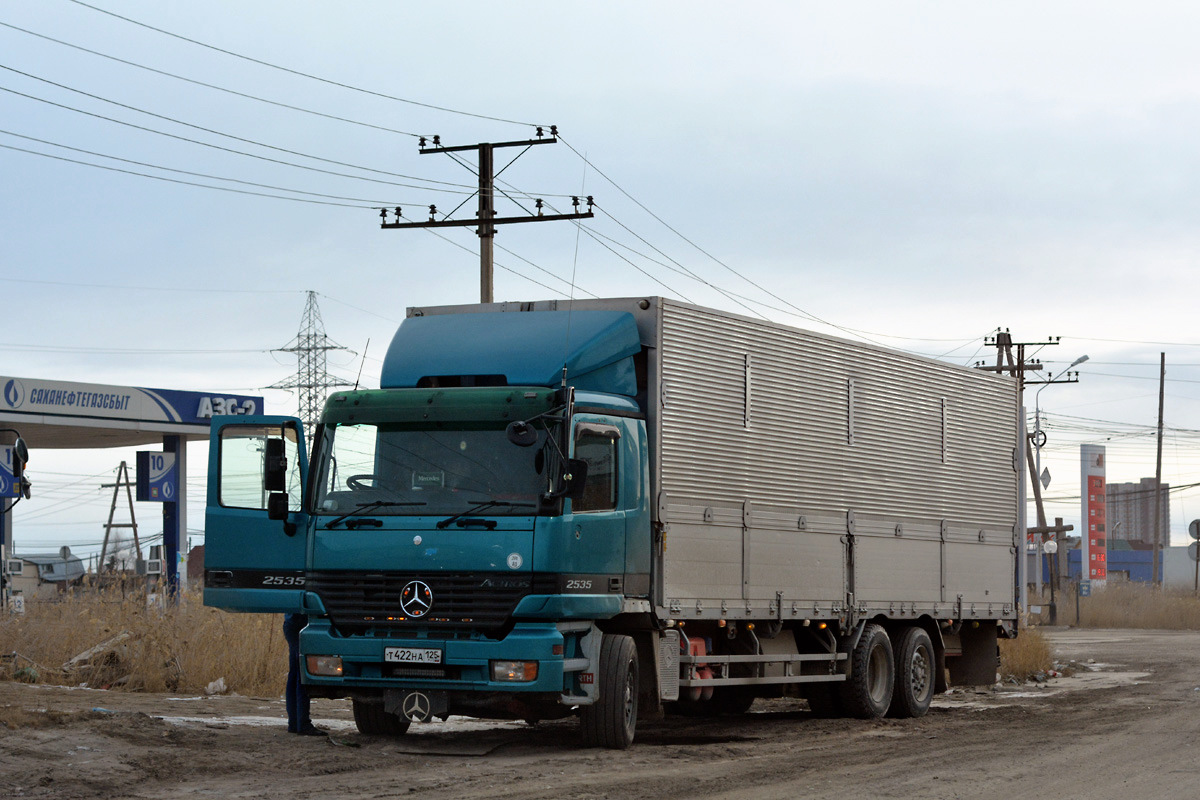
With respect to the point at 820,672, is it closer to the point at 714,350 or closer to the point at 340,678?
the point at 714,350

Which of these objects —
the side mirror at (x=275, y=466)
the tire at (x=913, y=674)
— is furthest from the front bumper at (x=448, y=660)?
the tire at (x=913, y=674)

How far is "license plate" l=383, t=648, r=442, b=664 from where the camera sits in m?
11.8

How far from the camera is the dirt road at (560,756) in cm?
1014

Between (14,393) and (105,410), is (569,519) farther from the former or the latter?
(105,410)

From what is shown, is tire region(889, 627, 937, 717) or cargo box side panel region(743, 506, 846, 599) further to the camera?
tire region(889, 627, 937, 717)

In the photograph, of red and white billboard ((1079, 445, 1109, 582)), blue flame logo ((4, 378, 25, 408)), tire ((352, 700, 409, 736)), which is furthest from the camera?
red and white billboard ((1079, 445, 1109, 582))

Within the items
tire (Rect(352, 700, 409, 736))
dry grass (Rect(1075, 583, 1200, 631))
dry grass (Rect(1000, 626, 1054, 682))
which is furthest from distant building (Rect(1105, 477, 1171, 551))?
tire (Rect(352, 700, 409, 736))

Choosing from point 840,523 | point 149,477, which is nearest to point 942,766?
point 840,523

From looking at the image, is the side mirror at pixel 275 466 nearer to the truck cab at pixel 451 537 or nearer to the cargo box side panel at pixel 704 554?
the truck cab at pixel 451 537

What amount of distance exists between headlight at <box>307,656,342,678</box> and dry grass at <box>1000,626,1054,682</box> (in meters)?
15.3

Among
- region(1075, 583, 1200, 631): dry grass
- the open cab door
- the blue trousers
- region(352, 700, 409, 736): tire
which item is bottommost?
region(1075, 583, 1200, 631): dry grass

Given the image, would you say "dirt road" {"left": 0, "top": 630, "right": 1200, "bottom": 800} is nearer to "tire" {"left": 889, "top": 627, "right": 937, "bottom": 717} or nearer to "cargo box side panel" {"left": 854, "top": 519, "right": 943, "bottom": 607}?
"tire" {"left": 889, "top": 627, "right": 937, "bottom": 717}

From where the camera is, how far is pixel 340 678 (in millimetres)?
12078

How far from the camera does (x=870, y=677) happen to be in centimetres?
1652
